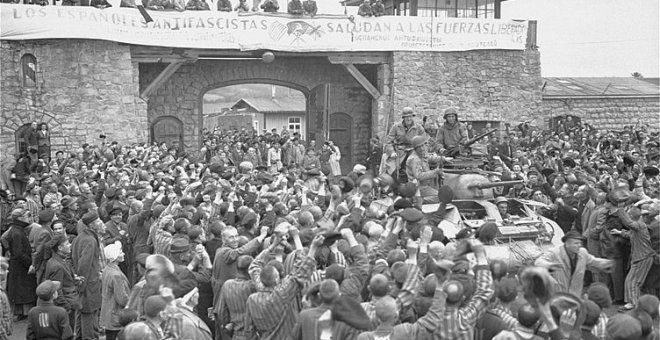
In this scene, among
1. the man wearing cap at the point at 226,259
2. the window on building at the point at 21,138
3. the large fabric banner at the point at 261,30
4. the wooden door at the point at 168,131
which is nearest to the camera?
the man wearing cap at the point at 226,259

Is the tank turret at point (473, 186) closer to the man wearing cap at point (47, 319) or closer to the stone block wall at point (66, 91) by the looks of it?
the man wearing cap at point (47, 319)

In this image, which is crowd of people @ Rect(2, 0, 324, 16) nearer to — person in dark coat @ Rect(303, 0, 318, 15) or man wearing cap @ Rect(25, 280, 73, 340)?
person in dark coat @ Rect(303, 0, 318, 15)

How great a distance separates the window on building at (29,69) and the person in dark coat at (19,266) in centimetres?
1170

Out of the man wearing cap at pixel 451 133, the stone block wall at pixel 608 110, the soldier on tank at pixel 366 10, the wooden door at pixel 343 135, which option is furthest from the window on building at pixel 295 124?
the man wearing cap at pixel 451 133

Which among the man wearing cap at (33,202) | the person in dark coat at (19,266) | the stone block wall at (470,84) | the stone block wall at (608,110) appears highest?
the stone block wall at (470,84)

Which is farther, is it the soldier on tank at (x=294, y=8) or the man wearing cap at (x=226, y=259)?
the soldier on tank at (x=294, y=8)

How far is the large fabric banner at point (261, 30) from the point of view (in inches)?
890

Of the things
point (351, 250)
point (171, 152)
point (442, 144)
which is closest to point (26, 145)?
point (171, 152)

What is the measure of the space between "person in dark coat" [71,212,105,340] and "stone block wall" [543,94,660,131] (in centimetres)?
2246

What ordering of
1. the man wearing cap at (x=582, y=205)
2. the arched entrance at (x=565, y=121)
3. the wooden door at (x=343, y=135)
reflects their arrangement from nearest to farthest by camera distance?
the man wearing cap at (x=582, y=205) < the wooden door at (x=343, y=135) < the arched entrance at (x=565, y=121)

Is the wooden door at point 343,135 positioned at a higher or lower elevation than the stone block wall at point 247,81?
lower

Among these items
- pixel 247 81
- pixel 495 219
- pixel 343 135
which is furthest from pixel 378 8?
pixel 495 219

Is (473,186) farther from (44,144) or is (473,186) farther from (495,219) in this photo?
(44,144)

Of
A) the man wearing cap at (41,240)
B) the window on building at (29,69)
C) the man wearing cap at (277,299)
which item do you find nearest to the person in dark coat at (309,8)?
the window on building at (29,69)
